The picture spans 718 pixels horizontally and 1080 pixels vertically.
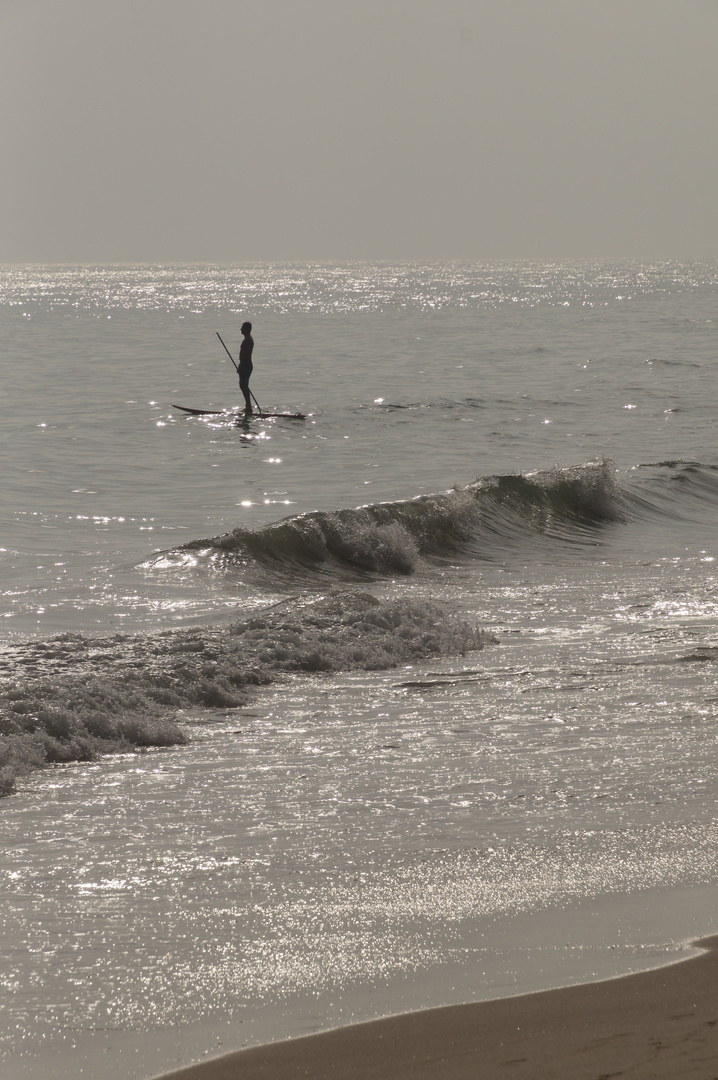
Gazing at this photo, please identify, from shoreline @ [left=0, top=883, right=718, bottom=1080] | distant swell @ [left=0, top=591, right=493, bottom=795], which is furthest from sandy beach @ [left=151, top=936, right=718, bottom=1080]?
distant swell @ [left=0, top=591, right=493, bottom=795]

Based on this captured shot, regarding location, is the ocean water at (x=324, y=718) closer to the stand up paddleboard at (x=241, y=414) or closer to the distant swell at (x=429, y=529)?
the distant swell at (x=429, y=529)

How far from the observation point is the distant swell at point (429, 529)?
11.5 meters

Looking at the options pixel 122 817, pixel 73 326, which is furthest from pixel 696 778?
pixel 73 326

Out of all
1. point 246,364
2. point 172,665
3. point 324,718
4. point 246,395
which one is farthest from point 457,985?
point 246,395

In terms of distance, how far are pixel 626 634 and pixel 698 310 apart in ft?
253

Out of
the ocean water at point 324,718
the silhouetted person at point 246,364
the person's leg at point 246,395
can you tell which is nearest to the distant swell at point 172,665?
the ocean water at point 324,718

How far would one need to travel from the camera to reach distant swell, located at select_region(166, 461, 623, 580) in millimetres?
11508

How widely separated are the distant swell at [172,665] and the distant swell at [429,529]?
256cm

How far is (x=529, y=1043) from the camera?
113 inches

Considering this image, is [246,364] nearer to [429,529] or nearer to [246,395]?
[246,395]

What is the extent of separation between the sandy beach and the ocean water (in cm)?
19

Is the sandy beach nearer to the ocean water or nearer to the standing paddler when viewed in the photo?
the ocean water

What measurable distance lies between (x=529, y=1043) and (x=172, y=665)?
4.50 m

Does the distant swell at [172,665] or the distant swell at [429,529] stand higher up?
the distant swell at [172,665]
